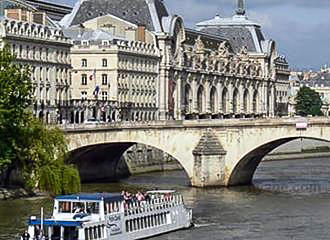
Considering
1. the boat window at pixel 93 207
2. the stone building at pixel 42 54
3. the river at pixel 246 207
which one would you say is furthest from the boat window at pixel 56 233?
the stone building at pixel 42 54

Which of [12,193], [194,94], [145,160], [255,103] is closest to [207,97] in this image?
[194,94]

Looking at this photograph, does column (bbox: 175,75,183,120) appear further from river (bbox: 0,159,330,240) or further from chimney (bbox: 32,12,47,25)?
river (bbox: 0,159,330,240)

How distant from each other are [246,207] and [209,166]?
541 inches

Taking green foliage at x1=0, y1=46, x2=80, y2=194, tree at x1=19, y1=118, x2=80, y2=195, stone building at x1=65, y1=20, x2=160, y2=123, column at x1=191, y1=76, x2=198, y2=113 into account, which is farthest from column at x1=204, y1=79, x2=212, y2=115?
green foliage at x1=0, y1=46, x2=80, y2=194

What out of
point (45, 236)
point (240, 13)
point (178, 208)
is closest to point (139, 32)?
point (240, 13)

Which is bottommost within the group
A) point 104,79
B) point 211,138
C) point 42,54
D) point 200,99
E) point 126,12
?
point 211,138

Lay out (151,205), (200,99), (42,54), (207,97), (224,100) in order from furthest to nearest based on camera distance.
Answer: (224,100)
(207,97)
(200,99)
(42,54)
(151,205)

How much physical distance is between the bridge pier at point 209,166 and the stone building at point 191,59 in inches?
1179

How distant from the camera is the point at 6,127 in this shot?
6844 centimetres

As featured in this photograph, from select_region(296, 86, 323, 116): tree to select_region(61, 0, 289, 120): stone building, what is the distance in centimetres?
1298

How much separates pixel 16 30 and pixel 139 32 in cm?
2767

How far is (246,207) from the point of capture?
2667 inches

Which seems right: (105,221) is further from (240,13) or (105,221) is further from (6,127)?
(240,13)

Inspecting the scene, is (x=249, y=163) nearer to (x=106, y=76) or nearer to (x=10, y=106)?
(x=10, y=106)
